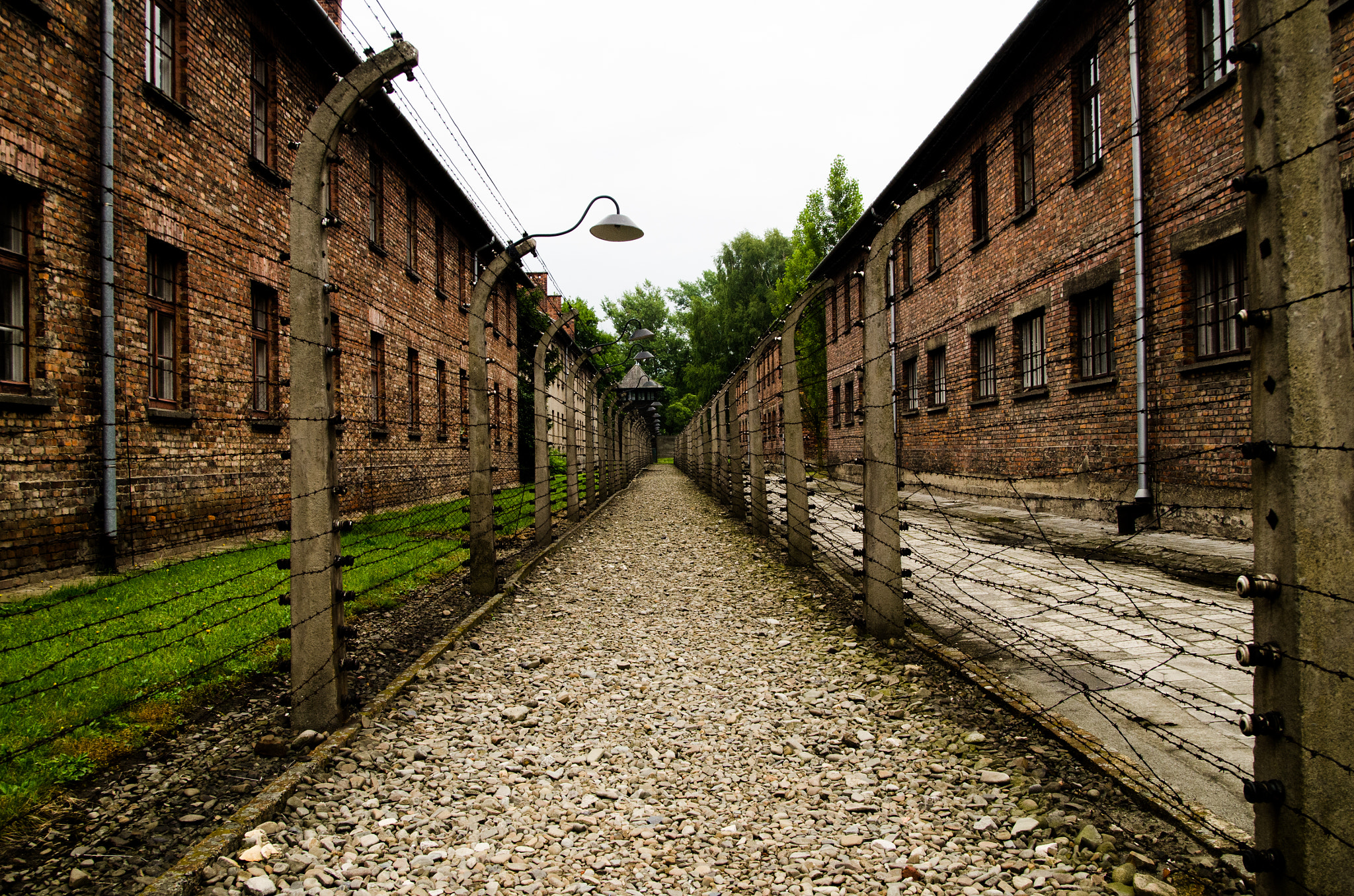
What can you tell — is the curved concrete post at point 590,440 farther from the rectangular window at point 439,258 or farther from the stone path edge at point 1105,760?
the stone path edge at point 1105,760

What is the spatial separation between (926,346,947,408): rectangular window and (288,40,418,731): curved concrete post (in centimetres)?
1417

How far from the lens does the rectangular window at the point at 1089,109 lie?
11.1 m

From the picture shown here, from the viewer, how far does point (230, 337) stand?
9367 millimetres

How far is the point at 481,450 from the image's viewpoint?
641cm

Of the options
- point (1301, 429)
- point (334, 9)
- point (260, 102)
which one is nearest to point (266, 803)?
point (1301, 429)

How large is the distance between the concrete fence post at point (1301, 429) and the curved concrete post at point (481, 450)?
536 cm

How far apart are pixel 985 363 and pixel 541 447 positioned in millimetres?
9396

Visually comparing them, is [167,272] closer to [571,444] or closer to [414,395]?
[571,444]

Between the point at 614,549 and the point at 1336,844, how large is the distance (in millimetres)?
8276

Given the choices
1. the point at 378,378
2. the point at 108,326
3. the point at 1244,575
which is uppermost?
the point at 378,378

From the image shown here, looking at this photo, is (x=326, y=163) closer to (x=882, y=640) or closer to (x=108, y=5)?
(x=882, y=640)

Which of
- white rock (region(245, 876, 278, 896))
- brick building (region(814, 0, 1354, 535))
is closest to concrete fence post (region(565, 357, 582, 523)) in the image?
brick building (region(814, 0, 1354, 535))

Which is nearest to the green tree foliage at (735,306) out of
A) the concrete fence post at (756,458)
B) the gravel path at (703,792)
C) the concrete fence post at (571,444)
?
the concrete fence post at (571,444)

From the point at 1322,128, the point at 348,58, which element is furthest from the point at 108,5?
the point at 1322,128
